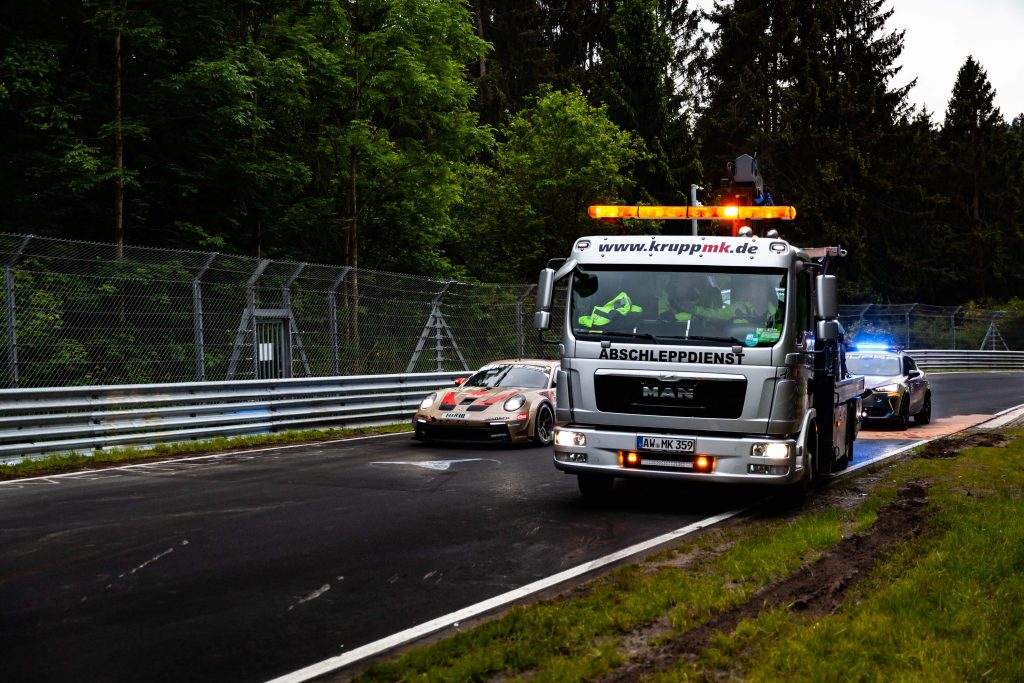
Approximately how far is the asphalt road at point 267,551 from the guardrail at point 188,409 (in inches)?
46.2

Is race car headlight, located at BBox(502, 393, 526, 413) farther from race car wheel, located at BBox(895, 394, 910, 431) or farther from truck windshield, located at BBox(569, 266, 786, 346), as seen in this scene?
race car wheel, located at BBox(895, 394, 910, 431)

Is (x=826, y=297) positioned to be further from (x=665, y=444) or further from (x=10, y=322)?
(x=10, y=322)

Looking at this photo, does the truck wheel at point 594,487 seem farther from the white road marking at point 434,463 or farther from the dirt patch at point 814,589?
the white road marking at point 434,463

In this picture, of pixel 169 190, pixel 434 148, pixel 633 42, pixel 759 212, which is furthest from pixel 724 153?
pixel 759 212

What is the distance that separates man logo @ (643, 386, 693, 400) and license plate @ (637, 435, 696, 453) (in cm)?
35

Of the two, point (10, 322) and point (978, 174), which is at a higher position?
point (978, 174)

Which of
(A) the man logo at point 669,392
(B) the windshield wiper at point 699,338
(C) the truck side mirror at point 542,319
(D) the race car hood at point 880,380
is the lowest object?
(D) the race car hood at point 880,380

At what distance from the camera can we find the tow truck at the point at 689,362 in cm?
901

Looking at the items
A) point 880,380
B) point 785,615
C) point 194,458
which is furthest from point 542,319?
point 880,380

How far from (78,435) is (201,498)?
405 cm

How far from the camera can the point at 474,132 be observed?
29.1 m

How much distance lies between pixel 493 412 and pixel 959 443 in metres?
6.62

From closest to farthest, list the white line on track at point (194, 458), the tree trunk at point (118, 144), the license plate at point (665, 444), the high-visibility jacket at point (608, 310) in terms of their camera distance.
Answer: the license plate at point (665, 444), the high-visibility jacket at point (608, 310), the white line on track at point (194, 458), the tree trunk at point (118, 144)

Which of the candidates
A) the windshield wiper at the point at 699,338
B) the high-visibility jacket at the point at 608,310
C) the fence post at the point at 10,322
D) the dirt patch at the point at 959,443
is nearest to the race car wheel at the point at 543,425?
the dirt patch at the point at 959,443
